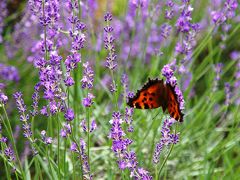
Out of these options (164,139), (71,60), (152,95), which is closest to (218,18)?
(152,95)

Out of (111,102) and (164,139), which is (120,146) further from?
(111,102)

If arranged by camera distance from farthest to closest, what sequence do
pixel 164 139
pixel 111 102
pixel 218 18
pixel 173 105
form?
pixel 111 102
pixel 218 18
pixel 164 139
pixel 173 105

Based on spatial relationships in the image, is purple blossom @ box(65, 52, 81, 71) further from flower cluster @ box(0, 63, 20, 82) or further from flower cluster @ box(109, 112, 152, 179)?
flower cluster @ box(0, 63, 20, 82)

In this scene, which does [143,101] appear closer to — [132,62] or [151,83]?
[151,83]

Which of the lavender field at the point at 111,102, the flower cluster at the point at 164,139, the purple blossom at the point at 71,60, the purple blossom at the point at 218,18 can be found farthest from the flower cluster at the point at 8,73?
the flower cluster at the point at 164,139

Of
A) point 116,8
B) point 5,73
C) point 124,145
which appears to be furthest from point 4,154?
point 116,8

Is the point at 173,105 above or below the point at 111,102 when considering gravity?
below

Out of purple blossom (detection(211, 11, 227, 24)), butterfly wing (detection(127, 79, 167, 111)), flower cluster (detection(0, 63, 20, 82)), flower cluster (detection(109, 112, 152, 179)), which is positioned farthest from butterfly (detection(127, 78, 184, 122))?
flower cluster (detection(0, 63, 20, 82))
